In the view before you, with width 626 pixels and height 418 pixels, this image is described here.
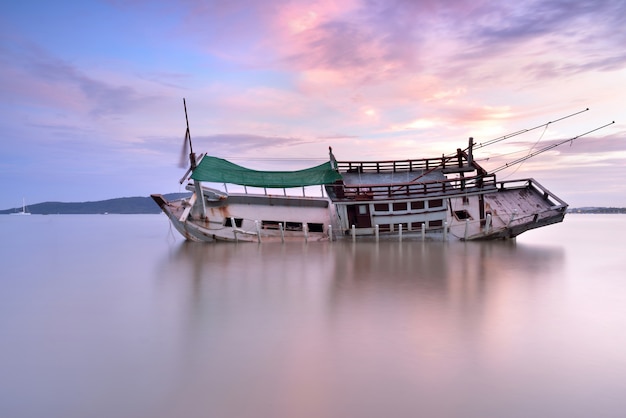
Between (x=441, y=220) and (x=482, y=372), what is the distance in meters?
24.5

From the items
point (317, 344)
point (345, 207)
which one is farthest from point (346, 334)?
point (345, 207)

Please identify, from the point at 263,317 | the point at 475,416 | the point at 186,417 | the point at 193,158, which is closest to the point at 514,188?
the point at 193,158

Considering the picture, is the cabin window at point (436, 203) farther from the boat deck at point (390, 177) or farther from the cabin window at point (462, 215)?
the boat deck at point (390, 177)

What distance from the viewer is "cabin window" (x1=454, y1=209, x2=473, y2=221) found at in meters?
32.4

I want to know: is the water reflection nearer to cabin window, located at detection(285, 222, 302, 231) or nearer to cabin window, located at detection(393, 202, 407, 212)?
cabin window, located at detection(393, 202, 407, 212)

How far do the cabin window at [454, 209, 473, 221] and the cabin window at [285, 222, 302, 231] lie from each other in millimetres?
11393

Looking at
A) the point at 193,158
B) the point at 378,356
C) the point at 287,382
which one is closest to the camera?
the point at 287,382

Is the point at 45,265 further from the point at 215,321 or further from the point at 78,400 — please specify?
the point at 78,400

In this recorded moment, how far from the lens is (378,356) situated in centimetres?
923

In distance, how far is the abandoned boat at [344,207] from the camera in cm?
3144

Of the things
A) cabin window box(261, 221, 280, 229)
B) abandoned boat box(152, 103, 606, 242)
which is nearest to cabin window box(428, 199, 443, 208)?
abandoned boat box(152, 103, 606, 242)

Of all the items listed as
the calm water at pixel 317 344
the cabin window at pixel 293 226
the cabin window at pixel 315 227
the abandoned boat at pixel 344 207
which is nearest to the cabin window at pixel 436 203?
the abandoned boat at pixel 344 207

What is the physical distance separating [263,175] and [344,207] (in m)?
6.41

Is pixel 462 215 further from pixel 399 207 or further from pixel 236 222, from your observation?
pixel 236 222
